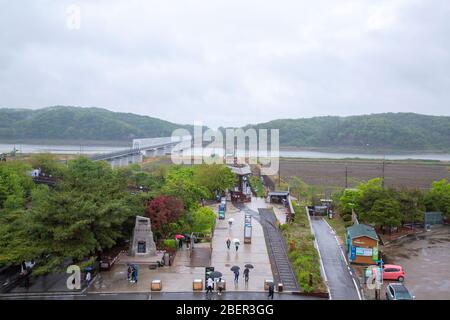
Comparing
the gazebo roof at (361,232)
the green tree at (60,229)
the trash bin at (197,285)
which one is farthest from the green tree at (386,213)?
the green tree at (60,229)

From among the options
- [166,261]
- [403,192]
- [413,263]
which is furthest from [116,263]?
[403,192]

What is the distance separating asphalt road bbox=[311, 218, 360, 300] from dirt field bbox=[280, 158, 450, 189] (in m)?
27.2

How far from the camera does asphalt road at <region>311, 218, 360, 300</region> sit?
17094 millimetres

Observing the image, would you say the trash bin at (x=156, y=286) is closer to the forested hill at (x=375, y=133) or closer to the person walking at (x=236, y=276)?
the person walking at (x=236, y=276)

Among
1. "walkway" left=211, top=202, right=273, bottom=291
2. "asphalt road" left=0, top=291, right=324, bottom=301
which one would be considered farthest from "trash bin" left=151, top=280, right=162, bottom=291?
"walkway" left=211, top=202, right=273, bottom=291

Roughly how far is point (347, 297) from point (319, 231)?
11.8 m

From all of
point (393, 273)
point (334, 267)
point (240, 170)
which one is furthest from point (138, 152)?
point (393, 273)

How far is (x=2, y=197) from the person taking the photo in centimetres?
2619

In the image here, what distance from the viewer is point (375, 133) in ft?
408

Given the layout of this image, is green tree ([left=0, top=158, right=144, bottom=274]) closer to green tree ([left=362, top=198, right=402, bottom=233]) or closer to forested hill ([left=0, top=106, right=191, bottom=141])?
green tree ([left=362, top=198, right=402, bottom=233])

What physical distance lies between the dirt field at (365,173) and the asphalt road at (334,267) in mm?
27223

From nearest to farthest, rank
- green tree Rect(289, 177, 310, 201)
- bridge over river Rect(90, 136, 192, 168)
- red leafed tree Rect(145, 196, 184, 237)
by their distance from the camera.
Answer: red leafed tree Rect(145, 196, 184, 237)
green tree Rect(289, 177, 310, 201)
bridge over river Rect(90, 136, 192, 168)

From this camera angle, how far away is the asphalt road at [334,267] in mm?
17094

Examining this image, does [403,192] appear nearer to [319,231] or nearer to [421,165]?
[319,231]
